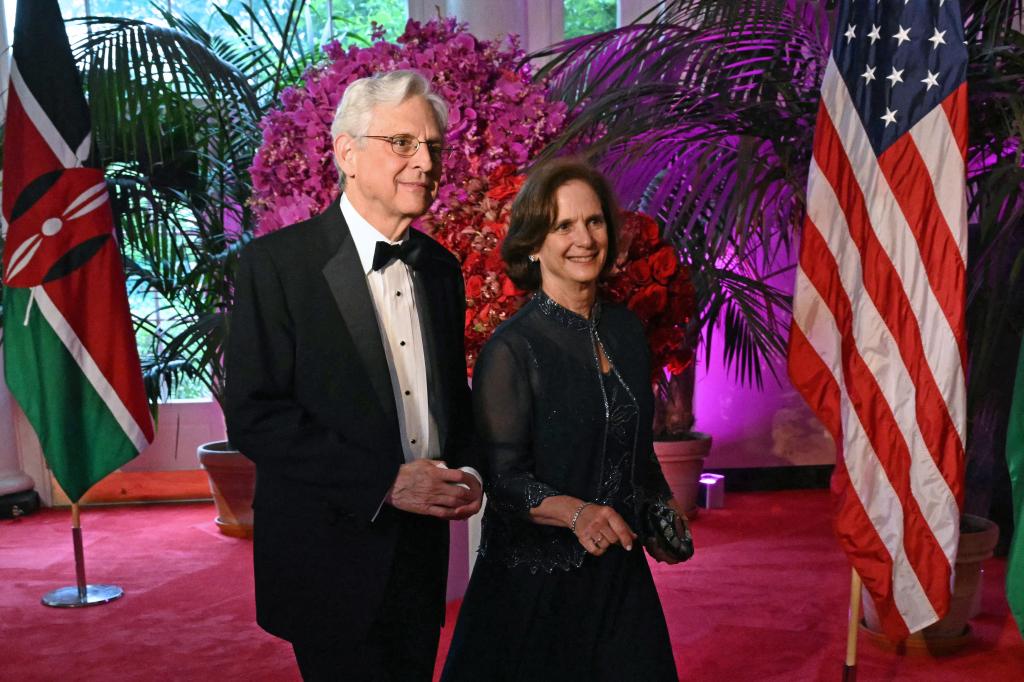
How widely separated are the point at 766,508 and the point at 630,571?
4.04 metres

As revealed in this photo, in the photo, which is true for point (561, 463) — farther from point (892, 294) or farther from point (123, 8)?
point (123, 8)

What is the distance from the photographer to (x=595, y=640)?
2012mm

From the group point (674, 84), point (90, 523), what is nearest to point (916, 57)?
point (674, 84)

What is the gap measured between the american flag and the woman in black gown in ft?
3.15

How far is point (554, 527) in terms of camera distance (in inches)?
79.4

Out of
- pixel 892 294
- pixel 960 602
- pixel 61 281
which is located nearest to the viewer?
pixel 892 294

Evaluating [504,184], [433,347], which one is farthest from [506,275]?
[433,347]

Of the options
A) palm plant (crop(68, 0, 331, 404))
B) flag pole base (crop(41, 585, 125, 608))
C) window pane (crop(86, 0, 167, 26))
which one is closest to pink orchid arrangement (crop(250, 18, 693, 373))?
palm plant (crop(68, 0, 331, 404))

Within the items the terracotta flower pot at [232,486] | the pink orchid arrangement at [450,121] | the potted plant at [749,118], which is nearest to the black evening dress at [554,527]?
the pink orchid arrangement at [450,121]

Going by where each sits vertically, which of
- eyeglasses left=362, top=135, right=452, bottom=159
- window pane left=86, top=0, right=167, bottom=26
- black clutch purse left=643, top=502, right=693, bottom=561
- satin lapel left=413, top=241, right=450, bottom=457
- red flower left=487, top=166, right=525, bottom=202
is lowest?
black clutch purse left=643, top=502, right=693, bottom=561

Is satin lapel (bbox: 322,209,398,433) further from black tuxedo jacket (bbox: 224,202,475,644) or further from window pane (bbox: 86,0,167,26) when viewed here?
window pane (bbox: 86,0,167,26)

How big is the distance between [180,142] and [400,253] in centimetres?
362

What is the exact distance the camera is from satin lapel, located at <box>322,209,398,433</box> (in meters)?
1.69

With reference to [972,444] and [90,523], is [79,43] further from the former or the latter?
A: [972,444]
